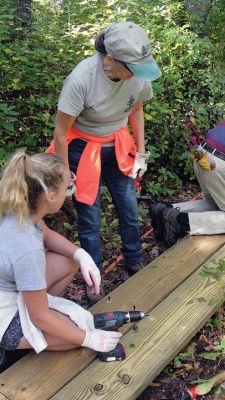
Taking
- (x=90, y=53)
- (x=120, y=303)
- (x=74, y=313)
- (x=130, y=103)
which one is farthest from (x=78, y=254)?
(x=90, y=53)

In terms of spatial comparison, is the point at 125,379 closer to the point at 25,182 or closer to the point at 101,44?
the point at 25,182

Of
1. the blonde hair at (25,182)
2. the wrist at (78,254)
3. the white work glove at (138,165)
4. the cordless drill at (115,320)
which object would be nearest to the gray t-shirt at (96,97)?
the white work glove at (138,165)

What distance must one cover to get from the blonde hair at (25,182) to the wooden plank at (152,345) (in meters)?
0.81

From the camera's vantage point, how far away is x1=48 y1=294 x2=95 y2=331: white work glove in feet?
7.46

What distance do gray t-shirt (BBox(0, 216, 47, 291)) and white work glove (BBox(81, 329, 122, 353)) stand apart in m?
0.39

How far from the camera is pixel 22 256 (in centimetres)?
201

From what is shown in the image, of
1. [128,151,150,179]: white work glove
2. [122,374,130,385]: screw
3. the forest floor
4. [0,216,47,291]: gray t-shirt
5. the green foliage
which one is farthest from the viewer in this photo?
the green foliage

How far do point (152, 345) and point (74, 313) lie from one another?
1.46ft

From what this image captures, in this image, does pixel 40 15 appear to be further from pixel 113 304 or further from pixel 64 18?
pixel 113 304

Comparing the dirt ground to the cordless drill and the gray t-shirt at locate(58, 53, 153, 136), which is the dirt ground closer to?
the cordless drill

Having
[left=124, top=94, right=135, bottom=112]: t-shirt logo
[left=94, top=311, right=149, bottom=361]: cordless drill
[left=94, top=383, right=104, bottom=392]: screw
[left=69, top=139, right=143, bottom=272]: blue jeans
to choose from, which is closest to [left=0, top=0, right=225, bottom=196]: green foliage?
[left=69, top=139, right=143, bottom=272]: blue jeans

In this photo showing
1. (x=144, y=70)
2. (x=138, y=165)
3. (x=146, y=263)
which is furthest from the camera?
(x=146, y=263)

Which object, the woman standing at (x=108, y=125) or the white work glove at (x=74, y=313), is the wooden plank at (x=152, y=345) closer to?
the white work glove at (x=74, y=313)

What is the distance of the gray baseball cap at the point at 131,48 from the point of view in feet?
8.04
